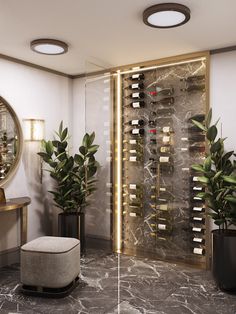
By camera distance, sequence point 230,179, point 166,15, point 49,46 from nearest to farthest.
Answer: point 166,15, point 230,179, point 49,46

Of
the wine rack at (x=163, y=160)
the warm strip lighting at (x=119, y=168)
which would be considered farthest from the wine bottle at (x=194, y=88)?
the warm strip lighting at (x=119, y=168)

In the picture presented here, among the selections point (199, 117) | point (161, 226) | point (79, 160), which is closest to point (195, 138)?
point (199, 117)

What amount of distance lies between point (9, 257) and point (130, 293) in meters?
1.74

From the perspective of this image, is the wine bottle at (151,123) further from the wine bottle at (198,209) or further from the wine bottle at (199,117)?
the wine bottle at (198,209)

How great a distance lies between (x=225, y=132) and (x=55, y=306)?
2.57m

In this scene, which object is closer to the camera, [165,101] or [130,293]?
[130,293]

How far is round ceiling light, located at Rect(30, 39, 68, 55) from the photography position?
3.42 meters

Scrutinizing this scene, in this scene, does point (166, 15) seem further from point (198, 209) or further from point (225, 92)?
point (198, 209)

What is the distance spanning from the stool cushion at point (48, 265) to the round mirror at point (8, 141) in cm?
121

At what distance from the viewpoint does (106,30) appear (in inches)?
125

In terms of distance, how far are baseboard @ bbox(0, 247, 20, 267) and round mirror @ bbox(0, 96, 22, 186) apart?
2.83 ft

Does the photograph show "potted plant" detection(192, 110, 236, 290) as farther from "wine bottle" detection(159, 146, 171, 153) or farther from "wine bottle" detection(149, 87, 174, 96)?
"wine bottle" detection(149, 87, 174, 96)

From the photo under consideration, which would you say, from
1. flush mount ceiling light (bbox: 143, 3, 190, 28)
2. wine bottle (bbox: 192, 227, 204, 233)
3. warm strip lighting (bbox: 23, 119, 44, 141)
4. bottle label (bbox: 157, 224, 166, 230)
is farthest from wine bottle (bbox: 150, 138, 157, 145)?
flush mount ceiling light (bbox: 143, 3, 190, 28)

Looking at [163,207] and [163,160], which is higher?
[163,160]
